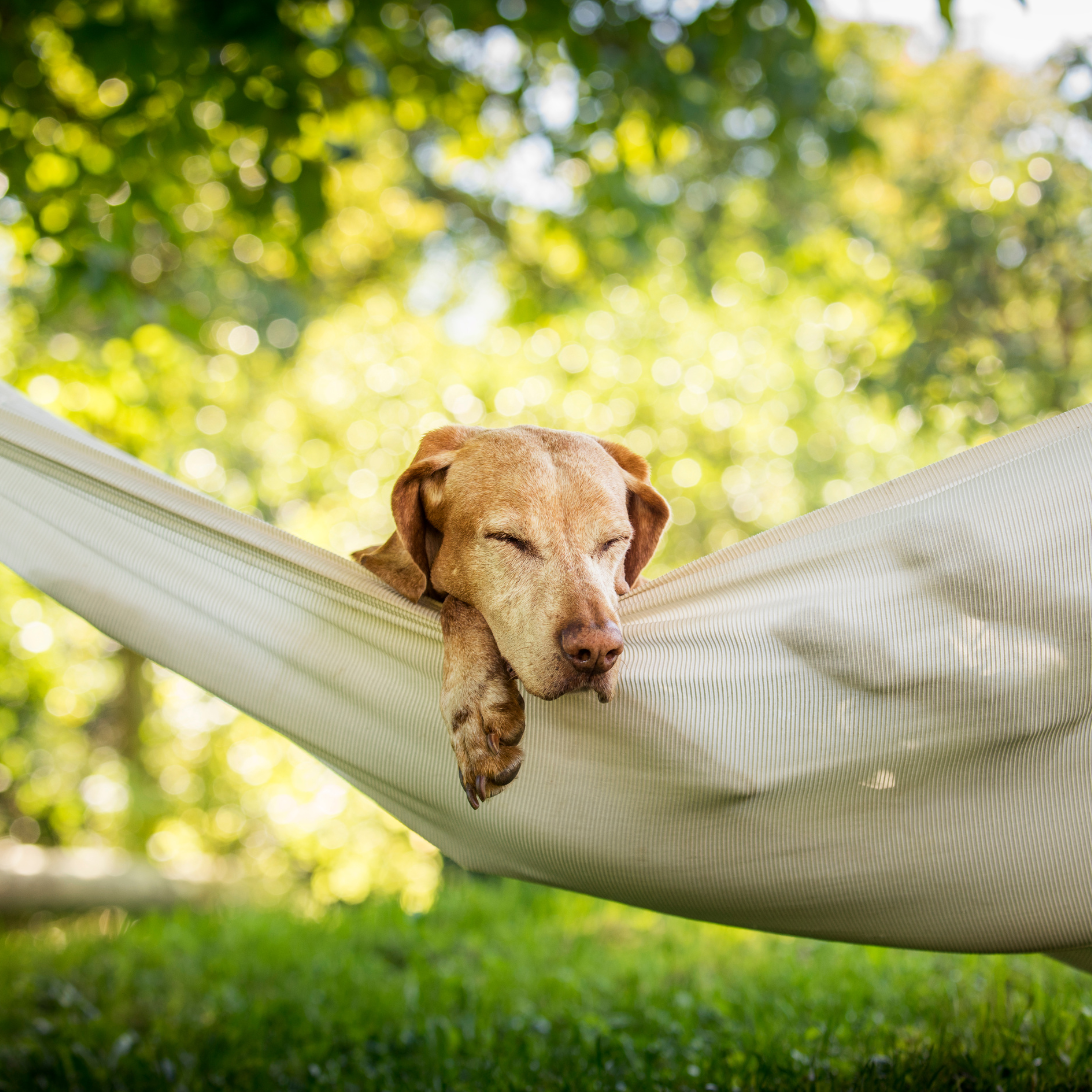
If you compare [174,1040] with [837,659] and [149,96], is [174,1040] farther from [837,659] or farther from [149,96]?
[149,96]

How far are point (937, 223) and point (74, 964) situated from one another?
187 inches

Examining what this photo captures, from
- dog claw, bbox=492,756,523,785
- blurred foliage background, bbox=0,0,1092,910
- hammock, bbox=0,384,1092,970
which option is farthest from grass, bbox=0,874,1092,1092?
dog claw, bbox=492,756,523,785

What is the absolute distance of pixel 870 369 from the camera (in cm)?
374

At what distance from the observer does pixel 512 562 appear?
1477 mm

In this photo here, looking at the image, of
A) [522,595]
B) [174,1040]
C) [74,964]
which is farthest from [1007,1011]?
[74,964]

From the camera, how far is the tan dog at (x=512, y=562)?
136 centimetres

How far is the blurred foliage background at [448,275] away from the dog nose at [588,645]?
2417 mm

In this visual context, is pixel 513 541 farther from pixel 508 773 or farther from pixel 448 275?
pixel 448 275

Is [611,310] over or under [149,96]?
over

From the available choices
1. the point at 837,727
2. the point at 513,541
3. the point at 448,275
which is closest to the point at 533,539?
→ the point at 513,541

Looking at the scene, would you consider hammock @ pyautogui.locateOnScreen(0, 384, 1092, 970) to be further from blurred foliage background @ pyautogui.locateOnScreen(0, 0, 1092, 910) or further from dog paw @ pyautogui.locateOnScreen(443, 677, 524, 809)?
blurred foliage background @ pyautogui.locateOnScreen(0, 0, 1092, 910)

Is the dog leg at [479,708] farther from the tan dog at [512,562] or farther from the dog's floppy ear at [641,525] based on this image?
the dog's floppy ear at [641,525]

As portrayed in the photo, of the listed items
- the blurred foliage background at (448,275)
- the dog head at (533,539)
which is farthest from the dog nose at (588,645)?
the blurred foliage background at (448,275)

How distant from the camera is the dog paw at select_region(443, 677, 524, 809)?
136 centimetres
